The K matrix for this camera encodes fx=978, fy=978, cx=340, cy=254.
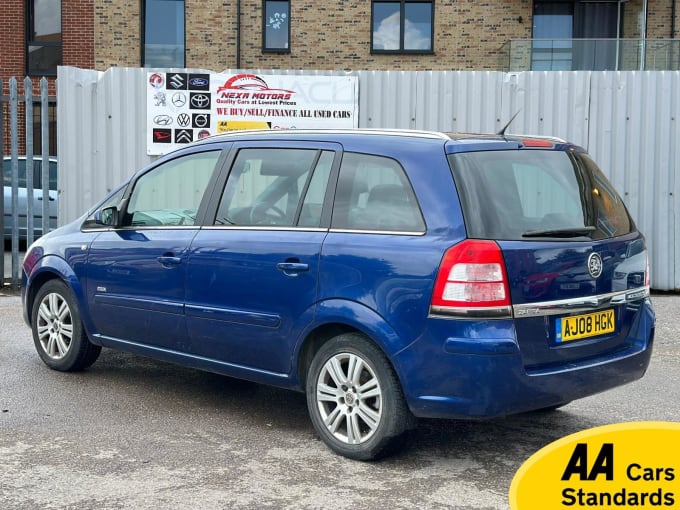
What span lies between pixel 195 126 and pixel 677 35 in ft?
58.4

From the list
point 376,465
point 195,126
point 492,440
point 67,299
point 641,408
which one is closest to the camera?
point 376,465

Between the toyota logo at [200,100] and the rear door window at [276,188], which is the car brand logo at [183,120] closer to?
the toyota logo at [200,100]

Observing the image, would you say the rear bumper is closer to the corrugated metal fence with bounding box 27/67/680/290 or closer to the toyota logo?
the corrugated metal fence with bounding box 27/67/680/290

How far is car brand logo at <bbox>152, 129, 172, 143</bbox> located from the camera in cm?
1121

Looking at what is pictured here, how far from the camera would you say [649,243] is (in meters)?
11.3

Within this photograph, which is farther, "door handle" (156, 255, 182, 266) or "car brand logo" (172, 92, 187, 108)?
"car brand logo" (172, 92, 187, 108)

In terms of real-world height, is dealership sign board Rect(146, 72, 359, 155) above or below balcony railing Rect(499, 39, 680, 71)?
below

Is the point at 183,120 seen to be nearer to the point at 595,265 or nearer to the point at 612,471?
the point at 595,265

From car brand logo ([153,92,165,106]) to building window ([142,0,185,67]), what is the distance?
14266 millimetres

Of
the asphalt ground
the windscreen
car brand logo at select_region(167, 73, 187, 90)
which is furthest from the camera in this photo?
car brand logo at select_region(167, 73, 187, 90)

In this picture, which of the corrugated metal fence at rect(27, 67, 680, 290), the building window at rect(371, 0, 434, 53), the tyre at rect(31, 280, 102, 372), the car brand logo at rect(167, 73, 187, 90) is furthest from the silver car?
the building window at rect(371, 0, 434, 53)

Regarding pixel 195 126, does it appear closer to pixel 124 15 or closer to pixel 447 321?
pixel 447 321

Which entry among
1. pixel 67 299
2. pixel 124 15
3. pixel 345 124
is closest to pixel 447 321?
pixel 67 299

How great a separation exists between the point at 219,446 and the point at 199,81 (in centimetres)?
669
